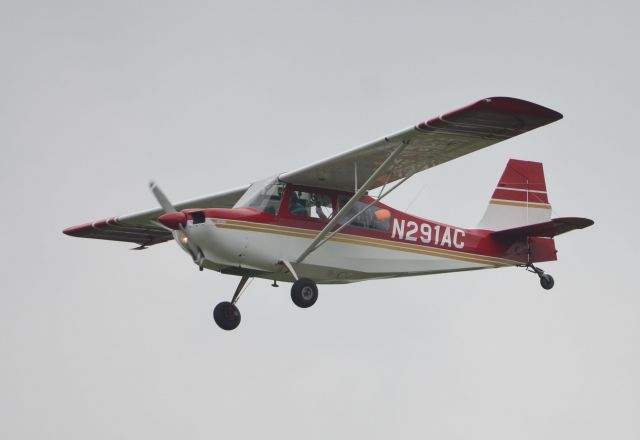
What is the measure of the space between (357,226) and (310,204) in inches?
33.6

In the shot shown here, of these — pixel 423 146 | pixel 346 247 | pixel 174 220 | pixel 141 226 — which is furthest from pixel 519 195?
pixel 174 220

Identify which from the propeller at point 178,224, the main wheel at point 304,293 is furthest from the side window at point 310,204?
the propeller at point 178,224

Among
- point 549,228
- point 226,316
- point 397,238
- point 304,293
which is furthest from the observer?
point 549,228

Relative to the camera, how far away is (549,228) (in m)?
19.7

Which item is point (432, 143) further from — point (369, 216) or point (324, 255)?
point (324, 255)

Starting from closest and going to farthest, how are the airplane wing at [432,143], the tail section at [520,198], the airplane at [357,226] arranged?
the airplane wing at [432,143] < the airplane at [357,226] < the tail section at [520,198]

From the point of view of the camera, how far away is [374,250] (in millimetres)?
18969

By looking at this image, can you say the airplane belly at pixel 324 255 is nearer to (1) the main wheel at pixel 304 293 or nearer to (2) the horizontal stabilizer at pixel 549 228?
Answer: (1) the main wheel at pixel 304 293

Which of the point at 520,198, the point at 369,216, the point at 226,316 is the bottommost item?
the point at 226,316

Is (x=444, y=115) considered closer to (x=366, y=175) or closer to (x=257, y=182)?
(x=366, y=175)

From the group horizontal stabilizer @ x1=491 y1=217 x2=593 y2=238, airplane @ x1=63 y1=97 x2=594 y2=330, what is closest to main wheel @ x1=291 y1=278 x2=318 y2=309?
airplane @ x1=63 y1=97 x2=594 y2=330

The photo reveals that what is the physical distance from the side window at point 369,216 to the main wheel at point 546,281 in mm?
3064

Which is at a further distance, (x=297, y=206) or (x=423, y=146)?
(x=297, y=206)

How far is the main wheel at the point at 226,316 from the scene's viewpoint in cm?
1872
